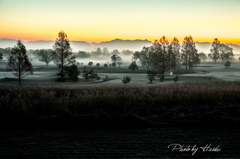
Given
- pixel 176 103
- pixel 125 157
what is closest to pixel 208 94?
pixel 176 103

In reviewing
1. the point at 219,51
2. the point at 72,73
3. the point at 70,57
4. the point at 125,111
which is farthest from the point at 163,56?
the point at 219,51

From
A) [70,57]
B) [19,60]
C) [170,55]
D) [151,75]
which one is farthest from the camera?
[70,57]

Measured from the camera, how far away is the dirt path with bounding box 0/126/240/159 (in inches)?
200

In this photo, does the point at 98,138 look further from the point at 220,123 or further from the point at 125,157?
the point at 220,123

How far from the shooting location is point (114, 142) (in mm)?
5852

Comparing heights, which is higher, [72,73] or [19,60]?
[19,60]

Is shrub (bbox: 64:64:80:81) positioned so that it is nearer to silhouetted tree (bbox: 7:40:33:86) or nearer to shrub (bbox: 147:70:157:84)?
silhouetted tree (bbox: 7:40:33:86)

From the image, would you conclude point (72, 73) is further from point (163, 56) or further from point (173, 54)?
point (173, 54)

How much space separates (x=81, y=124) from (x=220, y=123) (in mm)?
5179

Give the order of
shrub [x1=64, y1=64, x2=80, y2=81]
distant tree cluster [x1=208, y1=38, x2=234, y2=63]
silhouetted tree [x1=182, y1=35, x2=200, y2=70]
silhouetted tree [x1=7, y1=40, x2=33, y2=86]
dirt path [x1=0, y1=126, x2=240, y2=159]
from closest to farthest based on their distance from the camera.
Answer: dirt path [x1=0, y1=126, x2=240, y2=159] → silhouetted tree [x1=7, y1=40, x2=33, y2=86] → shrub [x1=64, y1=64, x2=80, y2=81] → silhouetted tree [x1=182, y1=35, x2=200, y2=70] → distant tree cluster [x1=208, y1=38, x2=234, y2=63]

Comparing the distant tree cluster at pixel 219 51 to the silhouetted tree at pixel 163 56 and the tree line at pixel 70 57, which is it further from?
the silhouetted tree at pixel 163 56

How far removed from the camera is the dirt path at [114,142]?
5.07 metres

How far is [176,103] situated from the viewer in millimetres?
10000

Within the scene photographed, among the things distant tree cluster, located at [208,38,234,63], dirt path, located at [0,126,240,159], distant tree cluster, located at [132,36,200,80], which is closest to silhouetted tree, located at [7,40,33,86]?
distant tree cluster, located at [132,36,200,80]
